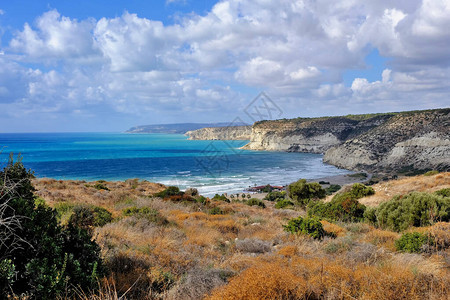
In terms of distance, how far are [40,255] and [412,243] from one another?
7449mm

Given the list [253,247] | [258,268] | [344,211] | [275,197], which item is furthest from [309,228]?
[275,197]

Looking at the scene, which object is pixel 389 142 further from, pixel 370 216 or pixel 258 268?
pixel 258 268

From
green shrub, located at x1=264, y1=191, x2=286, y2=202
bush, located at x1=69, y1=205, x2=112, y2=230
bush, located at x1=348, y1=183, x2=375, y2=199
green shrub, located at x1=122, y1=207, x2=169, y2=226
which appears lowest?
green shrub, located at x1=264, y1=191, x2=286, y2=202

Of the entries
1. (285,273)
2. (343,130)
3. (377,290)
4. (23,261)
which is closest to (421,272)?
(377,290)

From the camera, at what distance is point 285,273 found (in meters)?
3.88

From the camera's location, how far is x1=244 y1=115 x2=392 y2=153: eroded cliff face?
120438mm

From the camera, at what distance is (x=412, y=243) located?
6434 millimetres

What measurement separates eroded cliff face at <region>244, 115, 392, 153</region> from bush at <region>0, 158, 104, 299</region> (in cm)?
12485

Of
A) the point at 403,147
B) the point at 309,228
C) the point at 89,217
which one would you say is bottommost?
the point at 403,147

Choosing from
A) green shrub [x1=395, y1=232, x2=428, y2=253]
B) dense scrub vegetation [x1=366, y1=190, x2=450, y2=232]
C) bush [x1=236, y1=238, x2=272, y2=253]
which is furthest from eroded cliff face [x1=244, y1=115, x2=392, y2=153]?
bush [x1=236, y1=238, x2=272, y2=253]

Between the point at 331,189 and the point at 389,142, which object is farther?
the point at 389,142

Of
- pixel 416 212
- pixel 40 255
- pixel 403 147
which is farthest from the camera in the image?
pixel 403 147

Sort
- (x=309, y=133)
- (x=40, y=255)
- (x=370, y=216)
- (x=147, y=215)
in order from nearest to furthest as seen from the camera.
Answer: (x=40, y=255), (x=147, y=215), (x=370, y=216), (x=309, y=133)

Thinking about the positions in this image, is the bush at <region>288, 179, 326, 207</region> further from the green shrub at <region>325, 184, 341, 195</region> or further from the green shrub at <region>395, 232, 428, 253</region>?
the green shrub at <region>395, 232, 428, 253</region>
